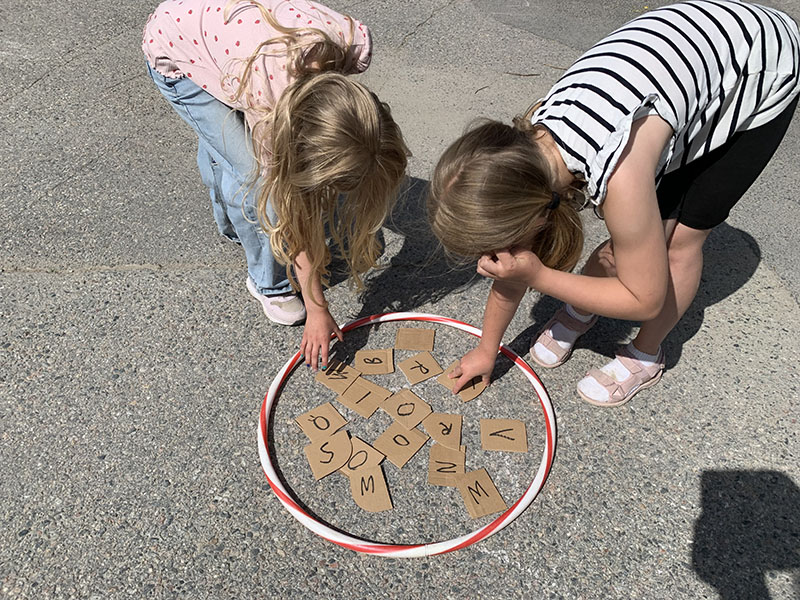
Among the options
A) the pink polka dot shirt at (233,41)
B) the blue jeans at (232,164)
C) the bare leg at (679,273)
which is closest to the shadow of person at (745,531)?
the bare leg at (679,273)

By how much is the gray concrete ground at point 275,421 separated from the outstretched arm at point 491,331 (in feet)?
0.52

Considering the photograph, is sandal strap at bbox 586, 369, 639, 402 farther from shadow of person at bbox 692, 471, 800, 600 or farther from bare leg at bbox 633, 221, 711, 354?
shadow of person at bbox 692, 471, 800, 600

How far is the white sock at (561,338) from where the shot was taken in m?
2.70

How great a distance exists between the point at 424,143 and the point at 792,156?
2360 millimetres

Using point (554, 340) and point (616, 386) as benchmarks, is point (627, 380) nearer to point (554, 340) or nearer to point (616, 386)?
point (616, 386)

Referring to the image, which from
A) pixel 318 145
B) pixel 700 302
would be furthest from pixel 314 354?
pixel 700 302

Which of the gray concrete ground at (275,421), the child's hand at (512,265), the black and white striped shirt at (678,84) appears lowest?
the gray concrete ground at (275,421)

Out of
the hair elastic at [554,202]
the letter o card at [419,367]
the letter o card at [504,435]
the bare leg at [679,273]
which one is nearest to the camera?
the hair elastic at [554,202]

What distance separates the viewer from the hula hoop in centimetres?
204

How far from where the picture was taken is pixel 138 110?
4.15 m

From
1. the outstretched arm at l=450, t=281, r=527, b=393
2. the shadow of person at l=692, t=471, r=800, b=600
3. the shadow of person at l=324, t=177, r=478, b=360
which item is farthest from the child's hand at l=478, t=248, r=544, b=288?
the shadow of person at l=692, t=471, r=800, b=600

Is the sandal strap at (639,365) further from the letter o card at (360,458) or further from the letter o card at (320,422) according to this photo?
the letter o card at (320,422)

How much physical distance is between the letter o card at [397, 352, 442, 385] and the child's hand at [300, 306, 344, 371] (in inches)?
14.0

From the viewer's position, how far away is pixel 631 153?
1.68 metres
